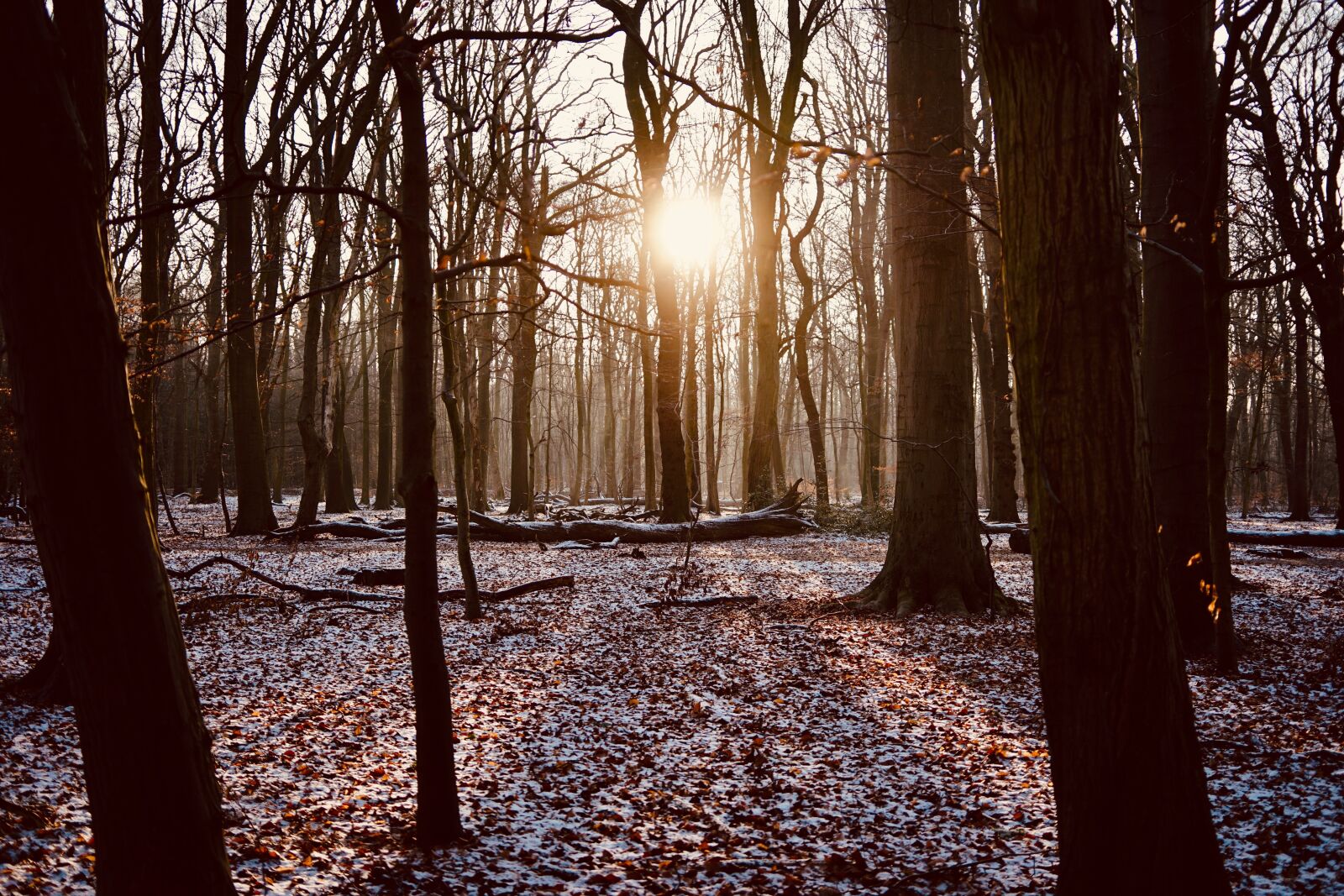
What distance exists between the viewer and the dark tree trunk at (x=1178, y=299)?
6.30 metres

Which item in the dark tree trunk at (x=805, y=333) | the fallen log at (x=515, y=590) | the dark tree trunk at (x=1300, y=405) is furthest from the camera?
the dark tree trunk at (x=805, y=333)

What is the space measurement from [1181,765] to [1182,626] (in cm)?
476

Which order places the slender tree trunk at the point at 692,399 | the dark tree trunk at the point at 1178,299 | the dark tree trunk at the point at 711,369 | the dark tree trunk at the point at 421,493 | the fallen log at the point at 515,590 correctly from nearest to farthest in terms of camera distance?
the dark tree trunk at the point at 421,493
the dark tree trunk at the point at 1178,299
the fallen log at the point at 515,590
the slender tree trunk at the point at 692,399
the dark tree trunk at the point at 711,369

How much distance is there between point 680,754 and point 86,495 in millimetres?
3683

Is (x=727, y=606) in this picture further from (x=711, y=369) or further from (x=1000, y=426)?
(x=711, y=369)

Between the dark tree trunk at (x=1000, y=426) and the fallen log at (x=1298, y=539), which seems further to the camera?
the dark tree trunk at (x=1000, y=426)

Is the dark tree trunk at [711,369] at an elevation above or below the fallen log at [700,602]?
above

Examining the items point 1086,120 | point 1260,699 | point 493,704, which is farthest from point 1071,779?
point 493,704

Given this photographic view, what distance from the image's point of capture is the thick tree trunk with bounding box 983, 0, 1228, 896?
2664 millimetres

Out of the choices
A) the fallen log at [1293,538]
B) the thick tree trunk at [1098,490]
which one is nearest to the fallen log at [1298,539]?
the fallen log at [1293,538]

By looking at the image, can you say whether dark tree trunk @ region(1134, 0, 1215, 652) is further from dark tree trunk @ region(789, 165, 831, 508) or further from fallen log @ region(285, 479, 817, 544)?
dark tree trunk @ region(789, 165, 831, 508)

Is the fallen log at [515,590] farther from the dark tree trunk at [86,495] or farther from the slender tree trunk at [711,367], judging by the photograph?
the slender tree trunk at [711,367]

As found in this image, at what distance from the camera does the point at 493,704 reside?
19.7 ft

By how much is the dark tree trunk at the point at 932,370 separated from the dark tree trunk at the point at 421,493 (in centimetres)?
604
